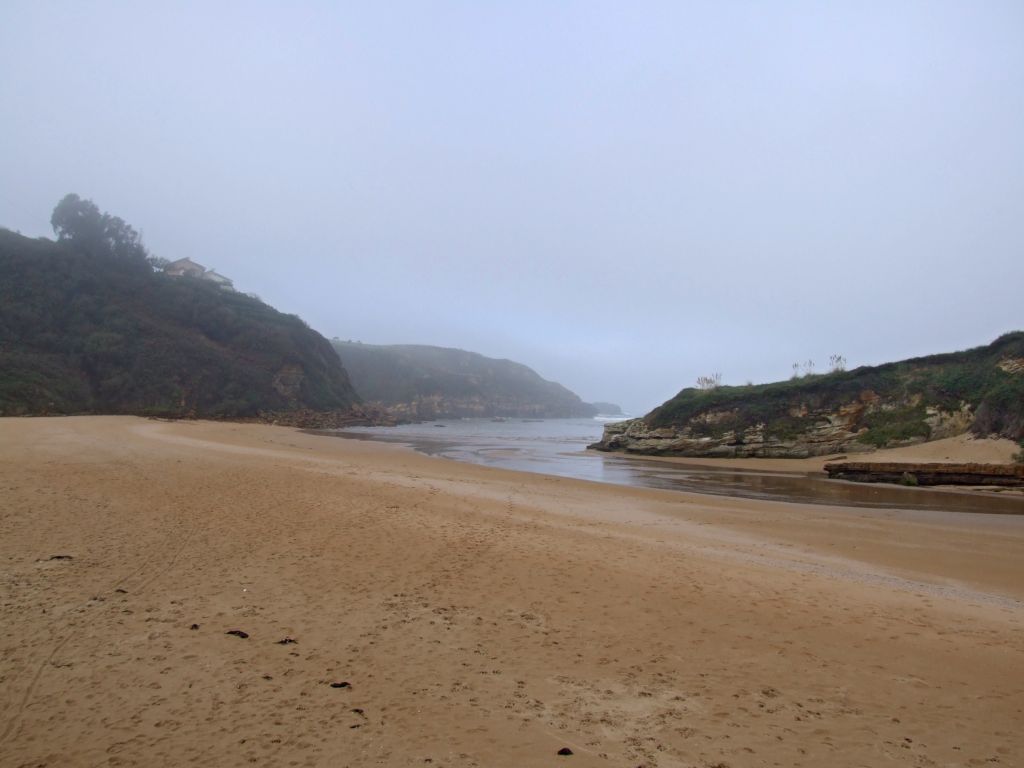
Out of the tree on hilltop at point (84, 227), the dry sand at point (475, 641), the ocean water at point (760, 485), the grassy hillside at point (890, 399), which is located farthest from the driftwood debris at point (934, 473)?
the tree on hilltop at point (84, 227)

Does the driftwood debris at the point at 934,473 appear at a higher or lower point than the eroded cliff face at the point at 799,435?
lower

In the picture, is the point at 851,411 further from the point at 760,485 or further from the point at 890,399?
the point at 760,485

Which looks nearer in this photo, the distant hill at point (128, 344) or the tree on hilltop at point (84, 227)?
the distant hill at point (128, 344)

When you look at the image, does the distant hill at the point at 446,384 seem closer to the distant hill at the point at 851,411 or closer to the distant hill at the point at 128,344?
the distant hill at the point at 128,344

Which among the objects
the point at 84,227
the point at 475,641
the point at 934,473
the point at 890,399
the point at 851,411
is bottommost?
the point at 475,641

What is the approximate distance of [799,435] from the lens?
31.6 metres

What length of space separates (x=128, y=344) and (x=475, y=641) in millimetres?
55054

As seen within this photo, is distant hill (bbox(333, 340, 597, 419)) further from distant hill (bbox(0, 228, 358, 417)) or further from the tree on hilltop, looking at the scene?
the tree on hilltop

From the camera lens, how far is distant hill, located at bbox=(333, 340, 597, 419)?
11925 cm

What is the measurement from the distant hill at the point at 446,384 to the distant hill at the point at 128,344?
1730 inches

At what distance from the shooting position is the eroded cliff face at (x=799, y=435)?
1092 inches

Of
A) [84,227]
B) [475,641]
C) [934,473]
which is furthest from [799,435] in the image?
[84,227]

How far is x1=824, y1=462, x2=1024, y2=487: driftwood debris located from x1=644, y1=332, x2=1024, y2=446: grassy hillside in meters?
5.14

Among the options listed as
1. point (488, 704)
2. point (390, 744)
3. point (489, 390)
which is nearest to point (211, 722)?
point (390, 744)
